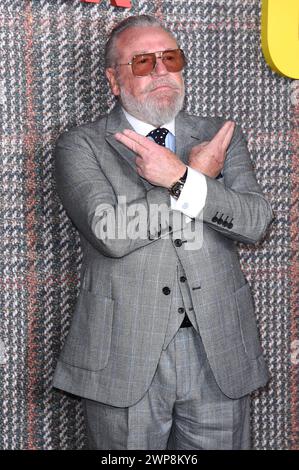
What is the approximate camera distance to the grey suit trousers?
230 centimetres

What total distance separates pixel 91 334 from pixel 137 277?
0.22 m

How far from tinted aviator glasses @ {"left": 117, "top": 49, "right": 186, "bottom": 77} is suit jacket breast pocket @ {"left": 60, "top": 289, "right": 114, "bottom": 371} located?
2.16ft

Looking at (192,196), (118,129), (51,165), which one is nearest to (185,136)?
(118,129)

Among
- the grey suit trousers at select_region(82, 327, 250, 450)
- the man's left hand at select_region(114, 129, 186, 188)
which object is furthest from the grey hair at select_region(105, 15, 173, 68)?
the grey suit trousers at select_region(82, 327, 250, 450)

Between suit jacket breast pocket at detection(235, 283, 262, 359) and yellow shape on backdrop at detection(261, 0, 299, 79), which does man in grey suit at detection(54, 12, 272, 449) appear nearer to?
suit jacket breast pocket at detection(235, 283, 262, 359)

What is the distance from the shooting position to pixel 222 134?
2.37 metres

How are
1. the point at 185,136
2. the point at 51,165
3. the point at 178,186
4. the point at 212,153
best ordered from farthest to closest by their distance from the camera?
the point at 51,165
the point at 185,136
the point at 212,153
the point at 178,186

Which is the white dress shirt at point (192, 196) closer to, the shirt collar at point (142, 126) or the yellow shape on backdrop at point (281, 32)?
the shirt collar at point (142, 126)

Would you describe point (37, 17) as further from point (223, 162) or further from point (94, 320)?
point (94, 320)

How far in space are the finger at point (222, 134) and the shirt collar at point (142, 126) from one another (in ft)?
0.48

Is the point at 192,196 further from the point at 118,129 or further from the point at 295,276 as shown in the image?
the point at 295,276

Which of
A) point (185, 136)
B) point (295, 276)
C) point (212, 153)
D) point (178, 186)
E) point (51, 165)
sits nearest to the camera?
point (178, 186)

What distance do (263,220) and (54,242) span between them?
841 millimetres

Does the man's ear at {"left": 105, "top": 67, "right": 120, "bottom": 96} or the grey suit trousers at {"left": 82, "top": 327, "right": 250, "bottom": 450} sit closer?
the grey suit trousers at {"left": 82, "top": 327, "right": 250, "bottom": 450}
